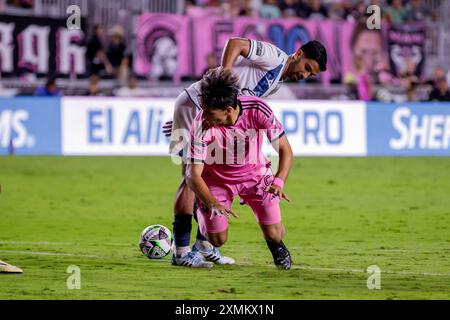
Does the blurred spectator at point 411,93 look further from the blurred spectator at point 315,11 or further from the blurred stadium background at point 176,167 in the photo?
the blurred spectator at point 315,11

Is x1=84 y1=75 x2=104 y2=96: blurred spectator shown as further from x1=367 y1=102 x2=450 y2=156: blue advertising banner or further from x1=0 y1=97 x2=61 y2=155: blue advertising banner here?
x1=367 y1=102 x2=450 y2=156: blue advertising banner

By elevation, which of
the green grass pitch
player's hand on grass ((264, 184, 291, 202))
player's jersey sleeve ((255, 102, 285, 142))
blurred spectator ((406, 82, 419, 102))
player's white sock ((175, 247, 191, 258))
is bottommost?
the green grass pitch

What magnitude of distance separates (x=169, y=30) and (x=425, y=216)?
42.6 feet

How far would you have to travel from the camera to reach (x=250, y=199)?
10242mm

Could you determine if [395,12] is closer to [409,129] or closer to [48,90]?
[409,129]

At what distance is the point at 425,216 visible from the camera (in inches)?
594

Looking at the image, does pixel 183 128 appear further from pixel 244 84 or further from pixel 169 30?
pixel 169 30

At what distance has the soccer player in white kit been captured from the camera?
1057 cm

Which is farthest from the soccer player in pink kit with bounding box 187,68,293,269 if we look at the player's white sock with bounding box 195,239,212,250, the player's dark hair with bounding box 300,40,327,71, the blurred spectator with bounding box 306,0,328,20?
the blurred spectator with bounding box 306,0,328,20

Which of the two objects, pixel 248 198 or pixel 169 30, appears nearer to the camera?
pixel 248 198

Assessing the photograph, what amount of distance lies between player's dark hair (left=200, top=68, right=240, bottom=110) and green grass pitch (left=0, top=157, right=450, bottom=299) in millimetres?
1610

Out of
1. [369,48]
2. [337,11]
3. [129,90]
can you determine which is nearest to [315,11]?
[337,11]

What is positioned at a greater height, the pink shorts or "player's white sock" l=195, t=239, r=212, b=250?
the pink shorts
